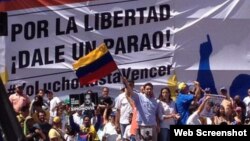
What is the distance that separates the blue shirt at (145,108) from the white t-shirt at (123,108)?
1.05 metres

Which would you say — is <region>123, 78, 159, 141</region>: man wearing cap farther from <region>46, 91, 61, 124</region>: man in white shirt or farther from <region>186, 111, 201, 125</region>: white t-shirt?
<region>46, 91, 61, 124</region>: man in white shirt

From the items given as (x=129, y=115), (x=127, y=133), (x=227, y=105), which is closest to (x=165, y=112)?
(x=127, y=133)

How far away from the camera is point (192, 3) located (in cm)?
2544

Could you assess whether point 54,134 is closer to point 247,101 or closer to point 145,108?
point 145,108

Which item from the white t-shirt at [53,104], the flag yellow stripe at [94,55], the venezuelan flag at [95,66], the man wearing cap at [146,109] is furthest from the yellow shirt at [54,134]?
the white t-shirt at [53,104]

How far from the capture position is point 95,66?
17.3 m

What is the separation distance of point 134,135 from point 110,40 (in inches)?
283

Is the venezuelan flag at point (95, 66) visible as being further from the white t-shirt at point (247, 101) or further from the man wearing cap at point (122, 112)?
the white t-shirt at point (247, 101)

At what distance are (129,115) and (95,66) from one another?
240 centimetres

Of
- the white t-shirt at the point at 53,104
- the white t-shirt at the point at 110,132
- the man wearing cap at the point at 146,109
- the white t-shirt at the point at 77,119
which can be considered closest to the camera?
the man wearing cap at the point at 146,109

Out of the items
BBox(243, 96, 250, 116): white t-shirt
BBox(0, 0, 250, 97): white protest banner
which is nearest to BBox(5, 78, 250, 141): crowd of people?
BBox(243, 96, 250, 116): white t-shirt

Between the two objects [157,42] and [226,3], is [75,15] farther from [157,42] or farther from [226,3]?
[226,3]

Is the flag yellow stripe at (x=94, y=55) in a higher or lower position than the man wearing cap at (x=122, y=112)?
higher

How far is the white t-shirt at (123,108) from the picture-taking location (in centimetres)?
1948
